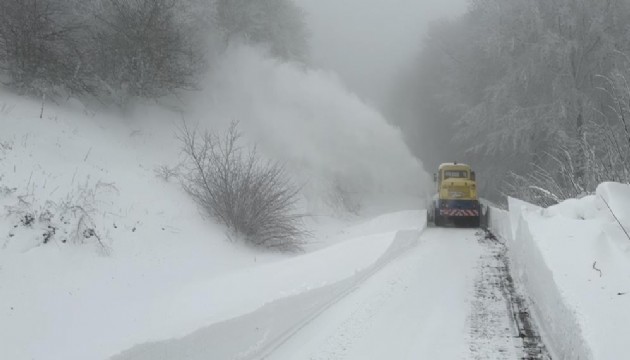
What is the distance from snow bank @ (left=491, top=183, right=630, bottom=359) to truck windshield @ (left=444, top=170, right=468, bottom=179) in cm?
1240

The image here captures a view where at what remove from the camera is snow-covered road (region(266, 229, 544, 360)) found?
654cm

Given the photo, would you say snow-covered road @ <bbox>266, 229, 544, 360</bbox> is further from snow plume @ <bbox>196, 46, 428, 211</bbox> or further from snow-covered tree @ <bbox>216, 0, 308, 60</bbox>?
snow-covered tree @ <bbox>216, 0, 308, 60</bbox>

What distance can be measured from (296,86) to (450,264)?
18.3m

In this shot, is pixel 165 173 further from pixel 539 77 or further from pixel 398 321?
pixel 539 77

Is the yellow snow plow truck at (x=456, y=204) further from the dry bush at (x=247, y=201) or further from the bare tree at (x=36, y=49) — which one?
the bare tree at (x=36, y=49)

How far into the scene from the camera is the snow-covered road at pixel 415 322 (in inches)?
257

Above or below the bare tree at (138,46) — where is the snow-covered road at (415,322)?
below

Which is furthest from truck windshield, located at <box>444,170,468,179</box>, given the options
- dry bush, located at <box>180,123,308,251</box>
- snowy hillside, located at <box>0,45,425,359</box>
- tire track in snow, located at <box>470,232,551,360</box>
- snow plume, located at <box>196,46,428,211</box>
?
tire track in snow, located at <box>470,232,551,360</box>

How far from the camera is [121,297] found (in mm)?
8172

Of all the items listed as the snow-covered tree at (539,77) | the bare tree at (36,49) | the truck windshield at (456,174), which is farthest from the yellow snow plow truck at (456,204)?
the bare tree at (36,49)

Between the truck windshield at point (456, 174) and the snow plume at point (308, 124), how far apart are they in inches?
237

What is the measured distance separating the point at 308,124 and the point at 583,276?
881 inches

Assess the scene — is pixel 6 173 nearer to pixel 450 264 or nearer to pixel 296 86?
pixel 450 264

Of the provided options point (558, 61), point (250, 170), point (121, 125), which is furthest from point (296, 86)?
point (250, 170)
